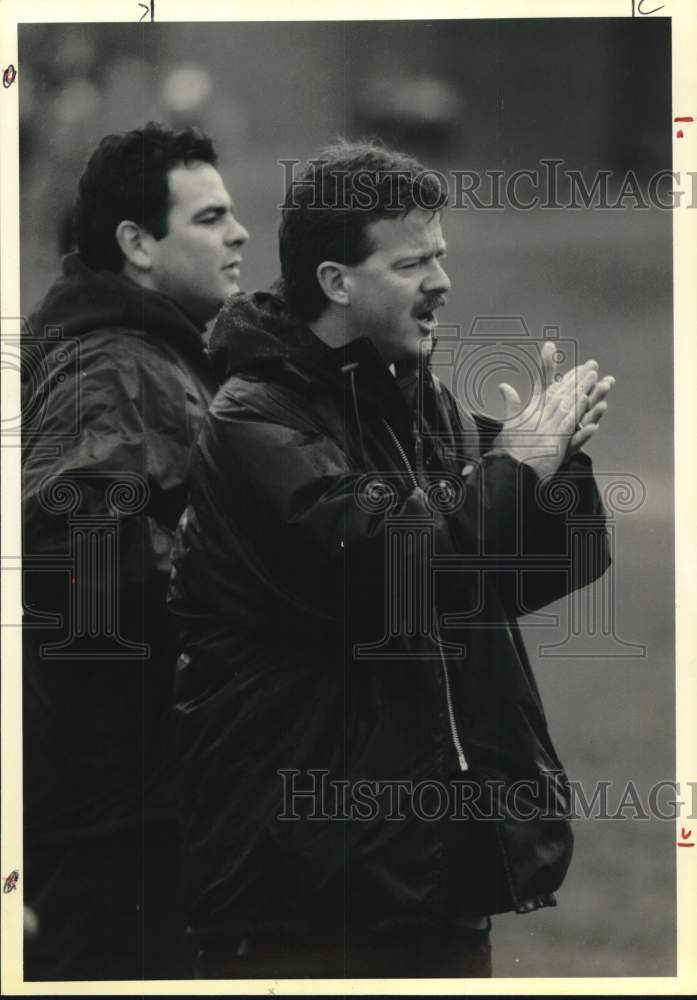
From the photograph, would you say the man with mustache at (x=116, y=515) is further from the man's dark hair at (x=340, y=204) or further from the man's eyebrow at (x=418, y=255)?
the man's eyebrow at (x=418, y=255)

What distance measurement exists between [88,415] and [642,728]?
8.41ft

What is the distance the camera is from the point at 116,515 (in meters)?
6.03

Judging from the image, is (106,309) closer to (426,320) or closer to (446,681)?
(426,320)

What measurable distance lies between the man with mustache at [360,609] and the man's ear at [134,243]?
16.2 inches

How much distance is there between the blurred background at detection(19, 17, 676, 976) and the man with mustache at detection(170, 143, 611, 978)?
165 millimetres

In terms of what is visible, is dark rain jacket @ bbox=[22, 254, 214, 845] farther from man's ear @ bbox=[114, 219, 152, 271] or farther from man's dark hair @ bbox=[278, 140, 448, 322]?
man's dark hair @ bbox=[278, 140, 448, 322]

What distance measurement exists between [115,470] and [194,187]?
118 centimetres

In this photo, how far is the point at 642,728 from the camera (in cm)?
620

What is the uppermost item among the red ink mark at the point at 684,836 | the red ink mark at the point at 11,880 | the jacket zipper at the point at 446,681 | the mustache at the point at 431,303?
the mustache at the point at 431,303

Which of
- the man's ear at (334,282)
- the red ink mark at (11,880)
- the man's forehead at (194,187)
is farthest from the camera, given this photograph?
the red ink mark at (11,880)

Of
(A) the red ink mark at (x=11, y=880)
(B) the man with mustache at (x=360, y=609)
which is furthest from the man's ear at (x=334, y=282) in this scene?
(A) the red ink mark at (x=11, y=880)

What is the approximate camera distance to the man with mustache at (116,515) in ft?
19.7

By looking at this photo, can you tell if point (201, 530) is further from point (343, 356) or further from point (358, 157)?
point (358, 157)

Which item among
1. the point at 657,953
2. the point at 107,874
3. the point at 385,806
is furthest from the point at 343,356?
the point at 657,953
